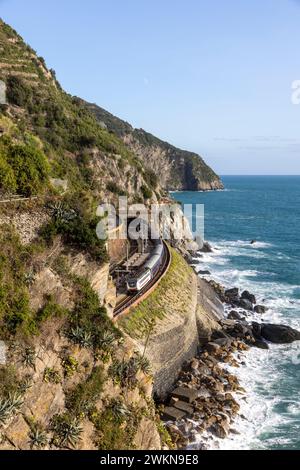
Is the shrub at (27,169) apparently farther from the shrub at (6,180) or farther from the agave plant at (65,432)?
the agave plant at (65,432)

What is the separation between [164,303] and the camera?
33781mm

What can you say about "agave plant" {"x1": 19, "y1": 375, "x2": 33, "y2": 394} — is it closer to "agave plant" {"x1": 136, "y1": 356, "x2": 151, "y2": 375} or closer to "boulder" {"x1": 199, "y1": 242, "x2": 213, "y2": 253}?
"agave plant" {"x1": 136, "y1": 356, "x2": 151, "y2": 375}

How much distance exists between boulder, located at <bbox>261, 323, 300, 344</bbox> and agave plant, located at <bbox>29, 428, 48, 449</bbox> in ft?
88.1

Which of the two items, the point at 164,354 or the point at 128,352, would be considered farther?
the point at 164,354

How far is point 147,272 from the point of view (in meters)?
34.8

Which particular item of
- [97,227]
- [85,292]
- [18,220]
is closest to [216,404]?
[85,292]

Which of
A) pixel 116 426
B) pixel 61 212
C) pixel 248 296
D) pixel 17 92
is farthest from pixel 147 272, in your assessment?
pixel 17 92

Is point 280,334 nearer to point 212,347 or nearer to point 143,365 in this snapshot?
point 212,347

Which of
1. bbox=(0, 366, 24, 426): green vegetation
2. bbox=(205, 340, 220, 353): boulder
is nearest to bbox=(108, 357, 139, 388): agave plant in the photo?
bbox=(0, 366, 24, 426): green vegetation

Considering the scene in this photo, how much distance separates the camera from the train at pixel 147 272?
106 feet

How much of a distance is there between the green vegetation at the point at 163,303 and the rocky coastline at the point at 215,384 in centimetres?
457

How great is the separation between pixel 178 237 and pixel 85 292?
159ft

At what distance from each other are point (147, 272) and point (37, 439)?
1874 centimetres
